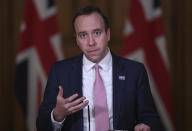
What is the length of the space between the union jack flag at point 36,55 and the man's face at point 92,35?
1076 mm

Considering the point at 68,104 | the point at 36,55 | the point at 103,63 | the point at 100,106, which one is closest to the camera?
the point at 68,104

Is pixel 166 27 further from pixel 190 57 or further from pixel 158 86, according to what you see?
pixel 158 86

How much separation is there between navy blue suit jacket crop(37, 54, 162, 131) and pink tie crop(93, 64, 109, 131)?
0.19ft

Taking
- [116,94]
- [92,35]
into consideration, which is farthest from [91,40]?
[116,94]

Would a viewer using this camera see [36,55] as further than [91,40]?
Yes

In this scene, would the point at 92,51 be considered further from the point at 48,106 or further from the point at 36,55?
the point at 36,55

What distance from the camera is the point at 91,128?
1.26 m

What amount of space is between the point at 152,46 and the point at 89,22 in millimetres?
1261

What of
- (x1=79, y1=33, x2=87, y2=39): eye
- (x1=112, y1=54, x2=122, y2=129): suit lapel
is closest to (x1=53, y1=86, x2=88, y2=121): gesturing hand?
(x1=112, y1=54, x2=122, y2=129): suit lapel

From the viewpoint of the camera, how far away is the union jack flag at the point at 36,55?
2.35m

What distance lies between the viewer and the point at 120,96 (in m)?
1.31

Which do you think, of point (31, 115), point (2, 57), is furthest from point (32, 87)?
point (2, 57)

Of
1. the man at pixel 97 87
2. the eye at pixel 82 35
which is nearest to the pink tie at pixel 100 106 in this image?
the man at pixel 97 87

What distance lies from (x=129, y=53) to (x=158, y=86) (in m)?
0.45
